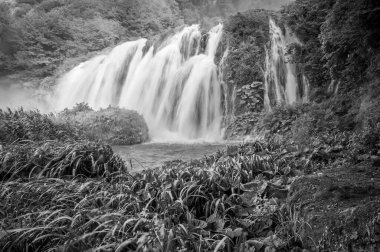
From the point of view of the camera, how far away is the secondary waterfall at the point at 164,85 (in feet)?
41.2

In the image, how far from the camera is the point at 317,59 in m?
8.03

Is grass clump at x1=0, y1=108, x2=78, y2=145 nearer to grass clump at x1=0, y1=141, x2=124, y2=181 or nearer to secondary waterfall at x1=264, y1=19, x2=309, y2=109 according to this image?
grass clump at x1=0, y1=141, x2=124, y2=181

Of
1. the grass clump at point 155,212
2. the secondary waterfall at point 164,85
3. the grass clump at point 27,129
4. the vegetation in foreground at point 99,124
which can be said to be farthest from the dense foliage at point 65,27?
the grass clump at point 155,212

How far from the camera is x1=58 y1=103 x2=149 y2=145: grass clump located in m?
11.2

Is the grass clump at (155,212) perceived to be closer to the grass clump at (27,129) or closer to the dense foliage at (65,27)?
the grass clump at (27,129)

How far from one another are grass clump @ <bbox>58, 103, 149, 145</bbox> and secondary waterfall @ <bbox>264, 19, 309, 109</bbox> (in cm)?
500

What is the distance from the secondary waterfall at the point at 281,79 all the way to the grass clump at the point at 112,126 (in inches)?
197

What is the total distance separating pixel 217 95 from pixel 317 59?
5146 millimetres

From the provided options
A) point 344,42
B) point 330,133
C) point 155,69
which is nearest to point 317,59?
point 344,42

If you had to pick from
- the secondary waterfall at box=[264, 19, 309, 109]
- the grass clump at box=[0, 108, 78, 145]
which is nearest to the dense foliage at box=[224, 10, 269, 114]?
the secondary waterfall at box=[264, 19, 309, 109]

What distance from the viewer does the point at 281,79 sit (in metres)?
11.9

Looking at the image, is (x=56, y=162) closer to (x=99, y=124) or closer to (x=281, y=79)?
(x=99, y=124)

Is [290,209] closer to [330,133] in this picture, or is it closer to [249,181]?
[249,181]

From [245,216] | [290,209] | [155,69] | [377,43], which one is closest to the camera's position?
[290,209]
